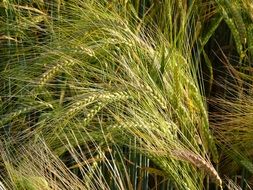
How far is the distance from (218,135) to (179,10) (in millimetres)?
272

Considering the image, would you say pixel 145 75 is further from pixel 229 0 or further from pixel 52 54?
pixel 229 0

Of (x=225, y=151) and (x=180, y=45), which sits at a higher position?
(x=180, y=45)

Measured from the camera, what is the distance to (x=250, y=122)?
4.43 feet

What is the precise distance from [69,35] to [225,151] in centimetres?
37

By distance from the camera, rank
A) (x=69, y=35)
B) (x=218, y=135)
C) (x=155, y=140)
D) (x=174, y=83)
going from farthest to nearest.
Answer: (x=218, y=135) < (x=69, y=35) < (x=174, y=83) < (x=155, y=140)

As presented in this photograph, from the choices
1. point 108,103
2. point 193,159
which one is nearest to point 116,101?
point 108,103

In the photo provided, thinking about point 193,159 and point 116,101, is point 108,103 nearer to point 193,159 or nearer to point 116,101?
point 116,101

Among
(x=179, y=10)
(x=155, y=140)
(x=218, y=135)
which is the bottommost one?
(x=218, y=135)

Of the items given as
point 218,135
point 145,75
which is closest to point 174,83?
point 145,75

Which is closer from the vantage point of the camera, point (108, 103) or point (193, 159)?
point (193, 159)

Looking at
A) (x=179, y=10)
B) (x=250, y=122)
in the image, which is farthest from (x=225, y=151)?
(x=179, y=10)

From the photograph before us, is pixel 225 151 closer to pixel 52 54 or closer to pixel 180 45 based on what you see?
pixel 180 45

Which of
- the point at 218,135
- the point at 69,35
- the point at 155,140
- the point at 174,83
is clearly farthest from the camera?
the point at 218,135

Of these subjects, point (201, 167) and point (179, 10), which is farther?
point (179, 10)
